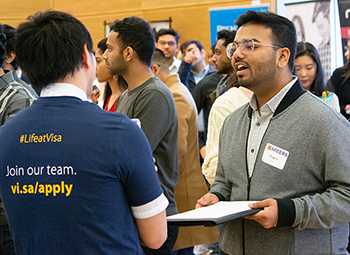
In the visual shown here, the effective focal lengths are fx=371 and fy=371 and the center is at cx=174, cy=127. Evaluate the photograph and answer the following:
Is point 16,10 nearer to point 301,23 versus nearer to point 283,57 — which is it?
point 301,23

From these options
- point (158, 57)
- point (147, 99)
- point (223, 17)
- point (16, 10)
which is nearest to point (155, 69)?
point (158, 57)

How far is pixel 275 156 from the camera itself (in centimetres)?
137

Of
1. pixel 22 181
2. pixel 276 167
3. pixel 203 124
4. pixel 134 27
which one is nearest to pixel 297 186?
pixel 276 167

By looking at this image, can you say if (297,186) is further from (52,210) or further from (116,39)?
(116,39)

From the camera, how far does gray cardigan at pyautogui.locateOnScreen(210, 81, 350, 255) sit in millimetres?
1266

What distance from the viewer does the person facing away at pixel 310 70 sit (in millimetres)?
2668

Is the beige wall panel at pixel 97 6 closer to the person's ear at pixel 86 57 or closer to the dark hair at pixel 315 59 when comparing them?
the dark hair at pixel 315 59

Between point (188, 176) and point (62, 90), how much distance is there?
1484 millimetres

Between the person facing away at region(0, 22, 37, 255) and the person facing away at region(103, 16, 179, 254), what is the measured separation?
535 mm

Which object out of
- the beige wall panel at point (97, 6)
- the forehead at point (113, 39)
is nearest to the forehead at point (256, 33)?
the forehead at point (113, 39)

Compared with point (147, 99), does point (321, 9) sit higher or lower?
higher

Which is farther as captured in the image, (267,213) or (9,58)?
(9,58)

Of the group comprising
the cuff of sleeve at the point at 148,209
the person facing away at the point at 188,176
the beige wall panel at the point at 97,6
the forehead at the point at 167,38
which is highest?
the beige wall panel at the point at 97,6

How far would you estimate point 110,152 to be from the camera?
1034mm
